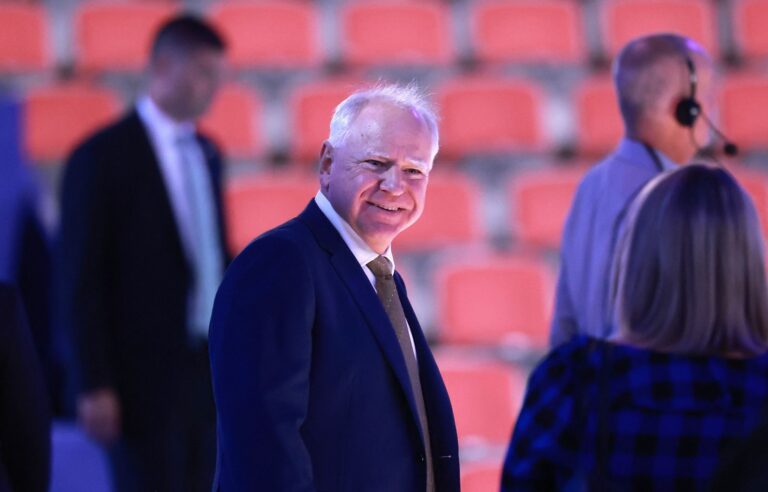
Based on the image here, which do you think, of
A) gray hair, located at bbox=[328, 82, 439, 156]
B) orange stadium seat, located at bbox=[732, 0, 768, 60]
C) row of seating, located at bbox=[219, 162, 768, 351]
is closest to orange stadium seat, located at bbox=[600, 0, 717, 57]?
orange stadium seat, located at bbox=[732, 0, 768, 60]

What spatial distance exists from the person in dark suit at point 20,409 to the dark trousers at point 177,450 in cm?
61

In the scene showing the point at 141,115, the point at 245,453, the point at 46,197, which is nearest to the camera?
the point at 245,453

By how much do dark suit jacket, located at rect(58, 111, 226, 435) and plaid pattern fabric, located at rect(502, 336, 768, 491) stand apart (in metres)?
1.20

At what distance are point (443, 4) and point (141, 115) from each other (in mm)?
3045

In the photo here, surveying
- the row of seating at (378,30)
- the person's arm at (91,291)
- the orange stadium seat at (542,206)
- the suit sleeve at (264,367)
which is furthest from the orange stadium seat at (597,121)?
the suit sleeve at (264,367)

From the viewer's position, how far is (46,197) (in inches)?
172

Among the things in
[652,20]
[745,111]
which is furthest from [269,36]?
[745,111]

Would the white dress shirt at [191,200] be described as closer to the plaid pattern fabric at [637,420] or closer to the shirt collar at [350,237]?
the shirt collar at [350,237]

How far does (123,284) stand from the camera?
8.68 feet

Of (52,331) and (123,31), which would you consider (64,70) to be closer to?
(123,31)

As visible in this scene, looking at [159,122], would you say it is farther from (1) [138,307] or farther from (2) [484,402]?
(2) [484,402]

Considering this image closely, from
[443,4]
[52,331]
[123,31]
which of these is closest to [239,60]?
[123,31]

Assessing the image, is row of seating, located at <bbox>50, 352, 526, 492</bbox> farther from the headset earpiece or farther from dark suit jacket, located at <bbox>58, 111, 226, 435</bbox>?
the headset earpiece

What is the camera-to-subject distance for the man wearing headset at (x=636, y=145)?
7.32ft
